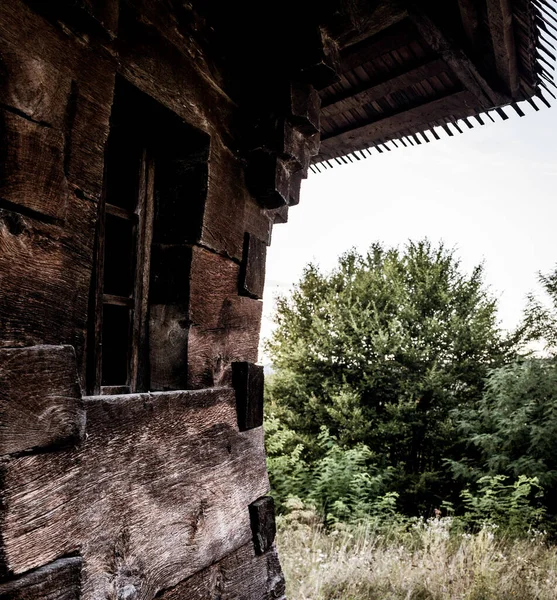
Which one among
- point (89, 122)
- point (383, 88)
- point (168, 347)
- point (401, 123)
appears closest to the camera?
point (89, 122)

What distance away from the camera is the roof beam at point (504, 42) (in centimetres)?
221

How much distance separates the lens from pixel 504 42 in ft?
7.79

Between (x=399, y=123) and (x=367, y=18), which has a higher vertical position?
(x=367, y=18)

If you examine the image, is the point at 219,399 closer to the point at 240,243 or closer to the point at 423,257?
the point at 240,243

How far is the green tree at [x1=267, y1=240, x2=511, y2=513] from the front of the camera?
1002cm

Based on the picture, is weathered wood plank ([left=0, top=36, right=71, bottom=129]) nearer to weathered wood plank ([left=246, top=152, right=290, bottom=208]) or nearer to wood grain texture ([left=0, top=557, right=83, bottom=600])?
weathered wood plank ([left=246, top=152, right=290, bottom=208])

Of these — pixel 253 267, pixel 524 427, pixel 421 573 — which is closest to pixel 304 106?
pixel 253 267

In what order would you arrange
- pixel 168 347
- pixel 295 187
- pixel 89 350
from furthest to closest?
pixel 295 187
pixel 168 347
pixel 89 350

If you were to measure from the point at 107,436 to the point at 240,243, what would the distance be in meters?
1.05

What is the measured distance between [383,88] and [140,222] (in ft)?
6.15

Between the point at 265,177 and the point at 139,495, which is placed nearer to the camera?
the point at 139,495

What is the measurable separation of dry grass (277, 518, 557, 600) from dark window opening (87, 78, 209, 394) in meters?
2.66

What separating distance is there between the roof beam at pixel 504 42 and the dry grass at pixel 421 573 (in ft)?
11.7

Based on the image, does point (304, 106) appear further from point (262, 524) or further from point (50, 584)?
point (50, 584)
